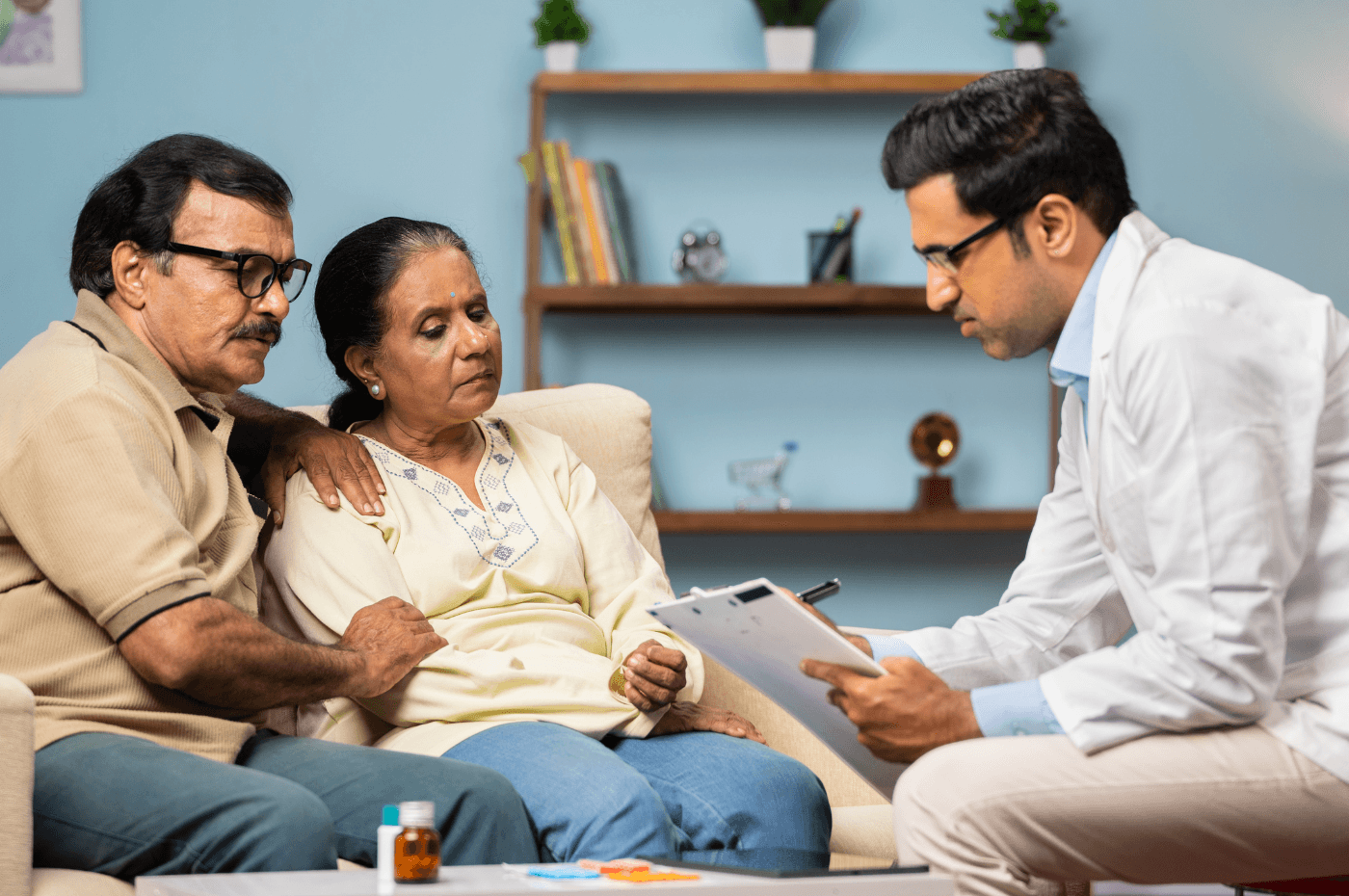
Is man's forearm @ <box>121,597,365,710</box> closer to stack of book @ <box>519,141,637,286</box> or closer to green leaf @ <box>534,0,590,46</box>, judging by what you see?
stack of book @ <box>519,141,637,286</box>

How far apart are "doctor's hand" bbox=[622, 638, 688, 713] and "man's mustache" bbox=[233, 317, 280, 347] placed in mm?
Answer: 666

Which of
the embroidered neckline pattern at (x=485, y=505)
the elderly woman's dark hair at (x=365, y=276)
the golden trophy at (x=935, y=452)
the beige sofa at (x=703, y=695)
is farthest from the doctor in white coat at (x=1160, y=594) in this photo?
the golden trophy at (x=935, y=452)

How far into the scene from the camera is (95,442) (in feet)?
4.47

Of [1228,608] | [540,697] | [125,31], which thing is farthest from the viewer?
[125,31]

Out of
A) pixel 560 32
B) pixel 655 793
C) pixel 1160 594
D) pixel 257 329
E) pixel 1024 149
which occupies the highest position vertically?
pixel 560 32

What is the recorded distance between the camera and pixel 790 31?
3104 millimetres

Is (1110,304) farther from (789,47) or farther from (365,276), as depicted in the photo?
(789,47)

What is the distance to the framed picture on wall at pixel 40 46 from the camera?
121 inches

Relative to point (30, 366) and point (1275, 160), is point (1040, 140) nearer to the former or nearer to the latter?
point (30, 366)

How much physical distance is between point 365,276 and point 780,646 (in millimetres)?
953

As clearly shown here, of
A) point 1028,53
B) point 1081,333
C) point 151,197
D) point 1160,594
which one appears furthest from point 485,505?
point 1028,53

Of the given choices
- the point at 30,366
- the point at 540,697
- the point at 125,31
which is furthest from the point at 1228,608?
the point at 125,31

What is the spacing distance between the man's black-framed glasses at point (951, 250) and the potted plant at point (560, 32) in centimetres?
190

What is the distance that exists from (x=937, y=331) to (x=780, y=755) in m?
1.89
